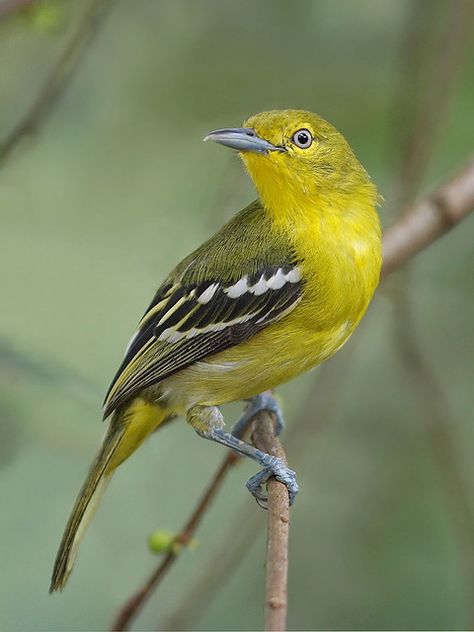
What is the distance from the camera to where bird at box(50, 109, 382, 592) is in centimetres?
353

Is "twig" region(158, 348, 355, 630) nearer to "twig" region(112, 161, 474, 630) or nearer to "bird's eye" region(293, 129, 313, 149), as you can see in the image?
"twig" region(112, 161, 474, 630)

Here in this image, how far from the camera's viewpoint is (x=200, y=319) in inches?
146

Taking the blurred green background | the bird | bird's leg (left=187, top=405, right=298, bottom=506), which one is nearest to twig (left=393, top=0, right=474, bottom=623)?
the blurred green background

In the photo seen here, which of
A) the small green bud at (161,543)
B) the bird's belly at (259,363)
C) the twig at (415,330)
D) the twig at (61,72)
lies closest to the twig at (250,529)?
the twig at (415,330)

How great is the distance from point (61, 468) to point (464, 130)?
2.44 meters

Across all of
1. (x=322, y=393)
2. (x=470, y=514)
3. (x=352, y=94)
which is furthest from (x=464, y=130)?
(x=470, y=514)

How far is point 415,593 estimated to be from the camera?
4844 mm

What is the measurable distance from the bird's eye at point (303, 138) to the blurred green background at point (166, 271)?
94 centimetres

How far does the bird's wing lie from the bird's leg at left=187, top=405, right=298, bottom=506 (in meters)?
0.18

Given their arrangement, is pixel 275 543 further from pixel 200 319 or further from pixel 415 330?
pixel 415 330

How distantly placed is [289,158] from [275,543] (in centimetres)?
152

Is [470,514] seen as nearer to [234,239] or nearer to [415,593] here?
[415,593]

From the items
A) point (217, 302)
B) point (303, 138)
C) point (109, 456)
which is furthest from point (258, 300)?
point (109, 456)

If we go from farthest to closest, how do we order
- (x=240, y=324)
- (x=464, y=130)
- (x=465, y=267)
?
(x=465, y=267), (x=464, y=130), (x=240, y=324)
